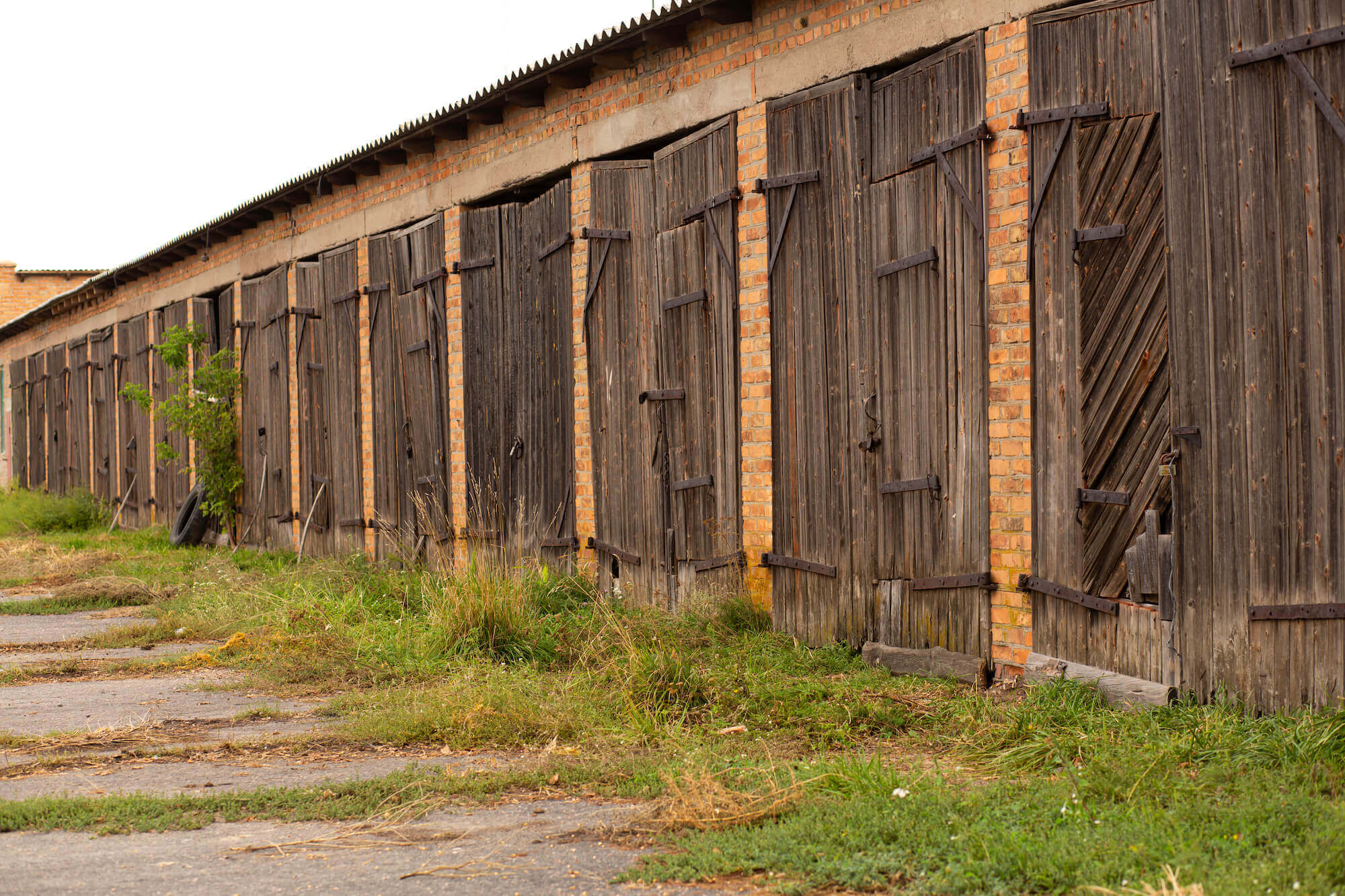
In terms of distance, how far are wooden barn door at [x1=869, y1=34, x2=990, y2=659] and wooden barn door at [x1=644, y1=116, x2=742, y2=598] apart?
1372 mm

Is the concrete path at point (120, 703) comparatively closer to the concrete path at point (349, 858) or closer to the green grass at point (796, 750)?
the green grass at point (796, 750)

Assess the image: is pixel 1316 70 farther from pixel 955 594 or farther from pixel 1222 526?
pixel 955 594

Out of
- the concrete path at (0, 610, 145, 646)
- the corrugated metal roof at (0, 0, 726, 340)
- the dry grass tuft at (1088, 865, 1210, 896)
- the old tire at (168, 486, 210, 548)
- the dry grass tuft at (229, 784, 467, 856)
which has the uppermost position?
the corrugated metal roof at (0, 0, 726, 340)

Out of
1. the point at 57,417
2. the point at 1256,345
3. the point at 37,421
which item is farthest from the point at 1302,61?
the point at 37,421

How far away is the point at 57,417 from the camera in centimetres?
2625

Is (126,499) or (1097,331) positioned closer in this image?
(1097,331)

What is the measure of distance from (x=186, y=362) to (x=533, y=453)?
917 centimetres

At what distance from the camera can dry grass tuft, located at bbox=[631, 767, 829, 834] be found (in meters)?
4.40

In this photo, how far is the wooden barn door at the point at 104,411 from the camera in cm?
2220

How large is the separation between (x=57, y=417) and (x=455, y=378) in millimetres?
18079

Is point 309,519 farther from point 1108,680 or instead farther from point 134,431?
point 1108,680

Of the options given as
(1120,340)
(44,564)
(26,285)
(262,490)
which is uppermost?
(26,285)

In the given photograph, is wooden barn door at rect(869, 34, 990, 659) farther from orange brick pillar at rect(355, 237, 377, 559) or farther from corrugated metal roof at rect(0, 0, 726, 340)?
orange brick pillar at rect(355, 237, 377, 559)

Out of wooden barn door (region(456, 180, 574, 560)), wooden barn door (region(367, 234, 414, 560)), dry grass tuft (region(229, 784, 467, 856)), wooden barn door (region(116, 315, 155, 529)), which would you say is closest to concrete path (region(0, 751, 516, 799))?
dry grass tuft (region(229, 784, 467, 856))
